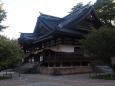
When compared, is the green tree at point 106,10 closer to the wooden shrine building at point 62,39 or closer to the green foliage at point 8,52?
the wooden shrine building at point 62,39

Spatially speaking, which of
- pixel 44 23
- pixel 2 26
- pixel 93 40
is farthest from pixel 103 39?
pixel 2 26

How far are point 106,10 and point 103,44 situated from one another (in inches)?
954

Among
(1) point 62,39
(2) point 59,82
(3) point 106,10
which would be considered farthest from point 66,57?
(3) point 106,10

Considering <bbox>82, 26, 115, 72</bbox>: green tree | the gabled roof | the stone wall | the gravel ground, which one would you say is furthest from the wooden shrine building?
the gravel ground

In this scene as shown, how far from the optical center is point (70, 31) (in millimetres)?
30562

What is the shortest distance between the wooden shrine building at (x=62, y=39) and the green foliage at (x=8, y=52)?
700 centimetres

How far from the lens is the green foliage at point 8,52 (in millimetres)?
21609

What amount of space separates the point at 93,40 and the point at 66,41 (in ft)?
36.4

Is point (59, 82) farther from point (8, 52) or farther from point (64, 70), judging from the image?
point (64, 70)

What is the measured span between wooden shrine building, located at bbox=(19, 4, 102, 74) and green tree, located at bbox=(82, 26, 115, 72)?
14.0 ft

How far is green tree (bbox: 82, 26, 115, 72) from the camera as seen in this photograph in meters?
19.6

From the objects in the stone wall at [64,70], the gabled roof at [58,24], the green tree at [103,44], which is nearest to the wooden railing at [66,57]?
the stone wall at [64,70]

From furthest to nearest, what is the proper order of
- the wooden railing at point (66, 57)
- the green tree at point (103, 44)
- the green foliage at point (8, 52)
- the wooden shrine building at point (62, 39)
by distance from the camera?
the wooden shrine building at point (62, 39)
the wooden railing at point (66, 57)
the green foliage at point (8, 52)
the green tree at point (103, 44)

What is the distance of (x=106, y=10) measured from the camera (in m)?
41.8
